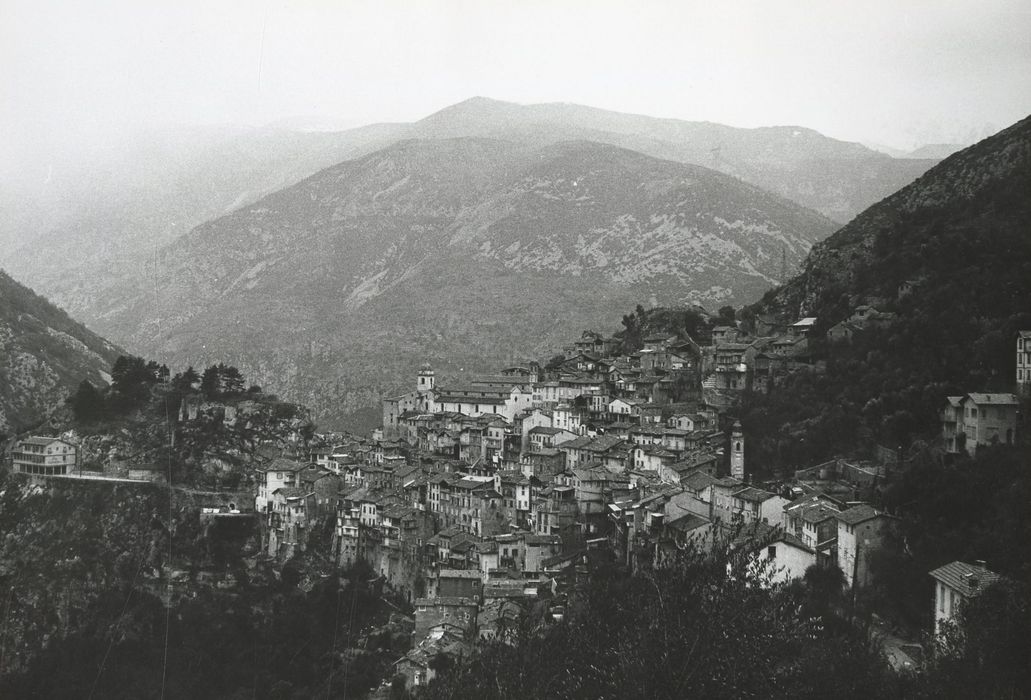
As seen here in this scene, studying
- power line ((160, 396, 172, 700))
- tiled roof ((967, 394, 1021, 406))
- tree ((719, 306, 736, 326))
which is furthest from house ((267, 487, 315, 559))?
tiled roof ((967, 394, 1021, 406))

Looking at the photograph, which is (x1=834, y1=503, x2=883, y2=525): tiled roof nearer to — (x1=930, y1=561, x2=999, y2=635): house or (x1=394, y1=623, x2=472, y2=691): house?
(x1=930, y1=561, x2=999, y2=635): house

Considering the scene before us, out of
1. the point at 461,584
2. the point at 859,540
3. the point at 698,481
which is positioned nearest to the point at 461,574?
the point at 461,584

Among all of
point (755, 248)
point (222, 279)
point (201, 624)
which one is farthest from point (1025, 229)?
point (222, 279)

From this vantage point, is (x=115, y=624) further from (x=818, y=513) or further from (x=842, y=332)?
(x=842, y=332)

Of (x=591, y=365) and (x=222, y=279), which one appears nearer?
(x=591, y=365)

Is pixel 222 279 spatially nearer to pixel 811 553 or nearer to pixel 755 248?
pixel 755 248

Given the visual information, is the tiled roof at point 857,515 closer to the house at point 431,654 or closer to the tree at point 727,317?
the house at point 431,654

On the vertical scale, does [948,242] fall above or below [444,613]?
above
